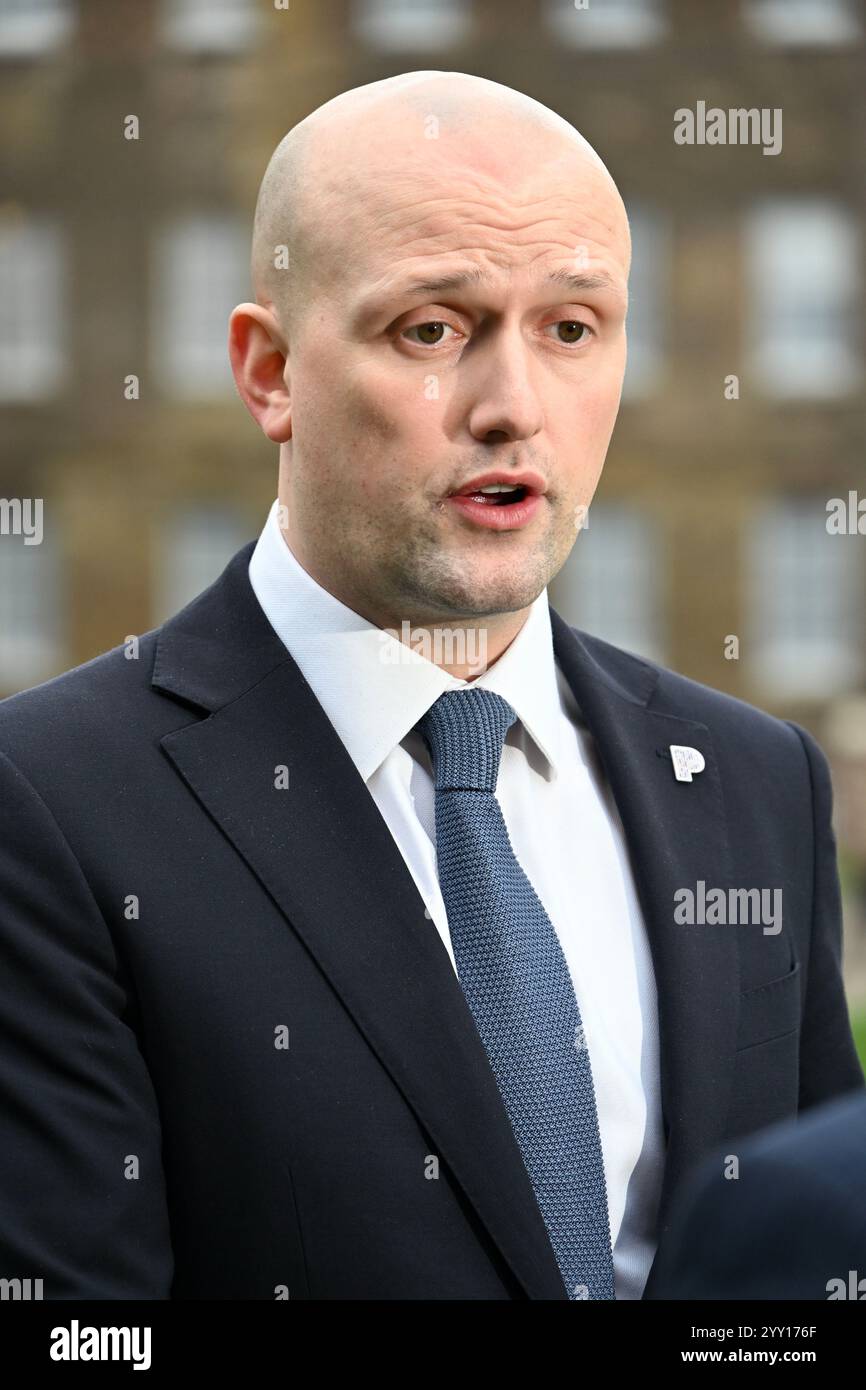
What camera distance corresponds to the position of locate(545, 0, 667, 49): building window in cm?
2117

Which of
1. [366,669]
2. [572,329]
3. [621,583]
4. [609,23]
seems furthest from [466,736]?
[609,23]

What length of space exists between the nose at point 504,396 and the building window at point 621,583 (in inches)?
765

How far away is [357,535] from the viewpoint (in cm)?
244

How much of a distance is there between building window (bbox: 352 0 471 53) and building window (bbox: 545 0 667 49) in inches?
40.0

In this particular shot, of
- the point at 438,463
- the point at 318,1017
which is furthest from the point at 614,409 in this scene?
the point at 318,1017

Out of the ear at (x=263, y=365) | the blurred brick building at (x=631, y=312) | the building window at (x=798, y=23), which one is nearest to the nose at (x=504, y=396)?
the ear at (x=263, y=365)

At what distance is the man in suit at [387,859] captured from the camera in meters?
2.22

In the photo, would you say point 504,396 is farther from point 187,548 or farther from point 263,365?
point 187,548

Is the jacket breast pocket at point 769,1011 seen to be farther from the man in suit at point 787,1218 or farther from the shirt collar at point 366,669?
the man in suit at point 787,1218

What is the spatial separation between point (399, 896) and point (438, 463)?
Result: 513 mm

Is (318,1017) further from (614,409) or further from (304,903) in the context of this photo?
(614,409)

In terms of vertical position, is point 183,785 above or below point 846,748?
below

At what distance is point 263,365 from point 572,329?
415 millimetres

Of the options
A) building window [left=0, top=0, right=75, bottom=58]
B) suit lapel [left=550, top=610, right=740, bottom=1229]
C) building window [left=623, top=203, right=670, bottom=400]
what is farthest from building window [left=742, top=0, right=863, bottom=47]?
suit lapel [left=550, top=610, right=740, bottom=1229]
